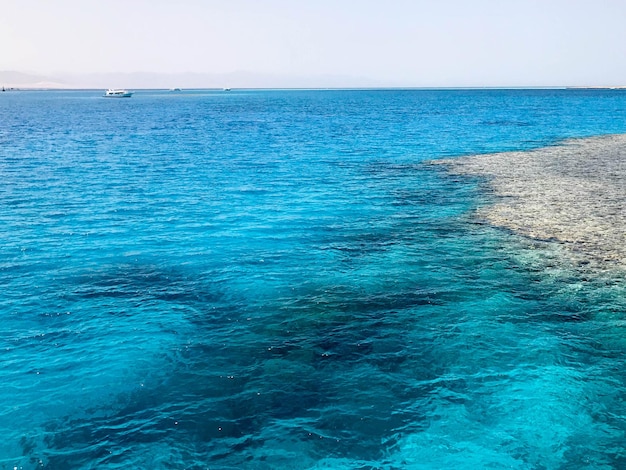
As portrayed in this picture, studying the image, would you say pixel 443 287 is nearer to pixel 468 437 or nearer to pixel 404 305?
pixel 404 305

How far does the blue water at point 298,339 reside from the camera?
16859mm

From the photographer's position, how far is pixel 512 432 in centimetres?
1739

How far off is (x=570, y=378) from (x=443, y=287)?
360 inches

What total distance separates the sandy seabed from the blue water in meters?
2.32

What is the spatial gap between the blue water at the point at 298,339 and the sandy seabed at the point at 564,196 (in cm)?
232

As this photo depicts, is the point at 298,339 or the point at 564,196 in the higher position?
the point at 564,196

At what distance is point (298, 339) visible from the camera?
23188mm

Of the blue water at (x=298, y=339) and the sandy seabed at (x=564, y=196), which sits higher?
the sandy seabed at (x=564, y=196)

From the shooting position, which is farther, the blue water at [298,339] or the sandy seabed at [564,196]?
the sandy seabed at [564,196]

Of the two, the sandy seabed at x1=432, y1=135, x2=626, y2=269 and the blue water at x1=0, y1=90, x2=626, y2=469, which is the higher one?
the sandy seabed at x1=432, y1=135, x2=626, y2=269

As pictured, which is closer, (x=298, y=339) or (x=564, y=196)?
(x=298, y=339)

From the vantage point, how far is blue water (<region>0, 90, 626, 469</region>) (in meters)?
16.9

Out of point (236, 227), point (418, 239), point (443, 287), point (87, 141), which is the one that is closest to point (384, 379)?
point (443, 287)

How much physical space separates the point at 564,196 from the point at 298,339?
34376mm
